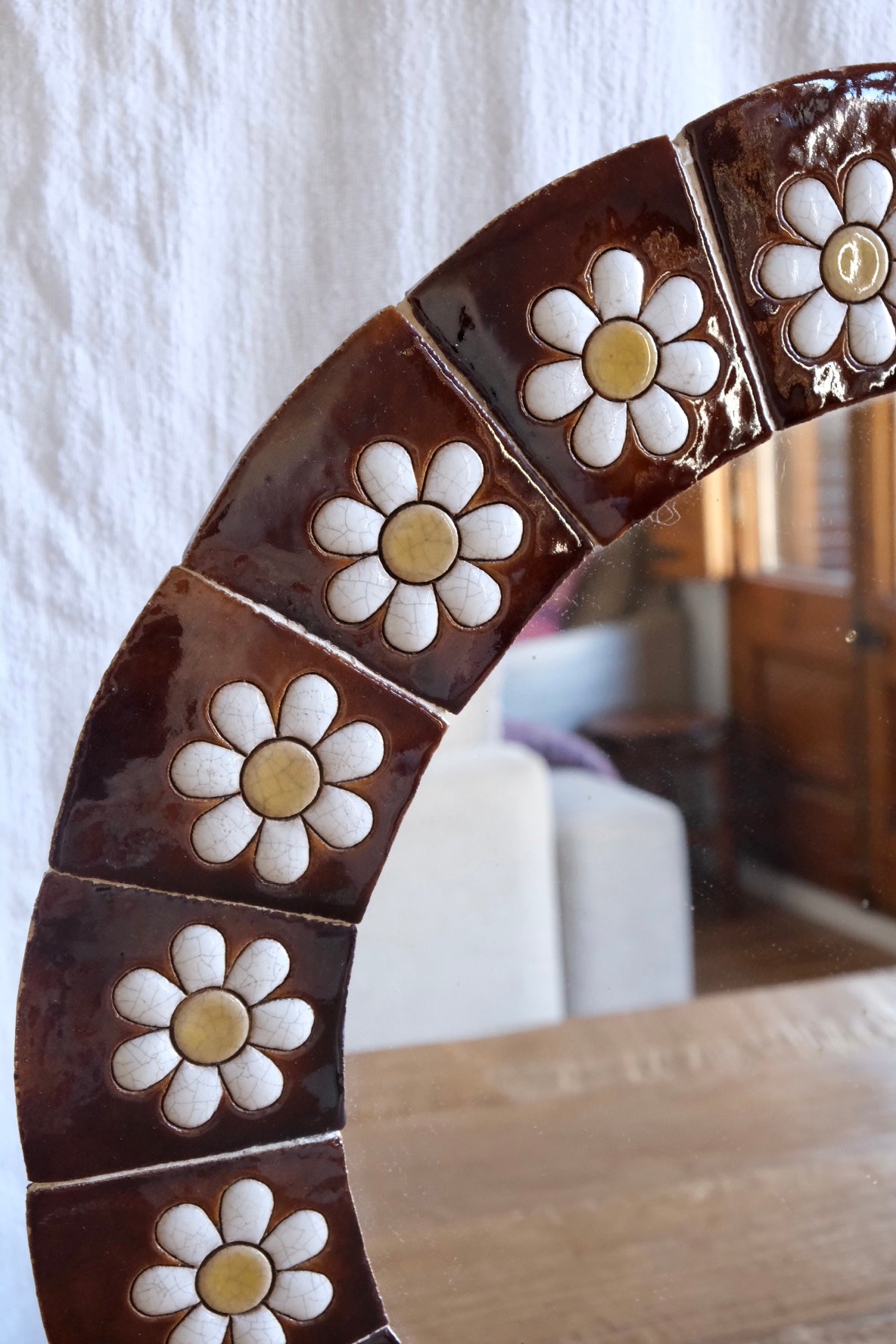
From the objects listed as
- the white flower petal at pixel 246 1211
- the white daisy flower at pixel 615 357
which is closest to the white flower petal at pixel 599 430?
the white daisy flower at pixel 615 357

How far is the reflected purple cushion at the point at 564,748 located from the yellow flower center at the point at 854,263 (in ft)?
0.47

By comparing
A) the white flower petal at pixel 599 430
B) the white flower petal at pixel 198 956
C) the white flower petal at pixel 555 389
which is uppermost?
the white flower petal at pixel 555 389

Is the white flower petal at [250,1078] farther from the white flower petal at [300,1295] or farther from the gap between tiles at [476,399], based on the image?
the gap between tiles at [476,399]

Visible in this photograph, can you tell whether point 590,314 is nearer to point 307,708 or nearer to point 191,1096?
point 307,708

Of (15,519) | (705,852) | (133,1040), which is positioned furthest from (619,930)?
(15,519)

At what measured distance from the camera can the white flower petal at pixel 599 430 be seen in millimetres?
338

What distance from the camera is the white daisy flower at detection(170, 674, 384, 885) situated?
13.2 inches

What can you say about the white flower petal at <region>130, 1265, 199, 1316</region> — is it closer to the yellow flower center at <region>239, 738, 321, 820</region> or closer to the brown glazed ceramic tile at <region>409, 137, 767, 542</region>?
the yellow flower center at <region>239, 738, 321, 820</region>

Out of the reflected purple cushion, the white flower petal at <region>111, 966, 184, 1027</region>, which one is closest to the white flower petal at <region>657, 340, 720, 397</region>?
the reflected purple cushion

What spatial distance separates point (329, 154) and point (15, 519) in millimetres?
165

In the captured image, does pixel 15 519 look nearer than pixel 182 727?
No

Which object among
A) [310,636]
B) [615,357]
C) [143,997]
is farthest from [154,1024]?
[615,357]

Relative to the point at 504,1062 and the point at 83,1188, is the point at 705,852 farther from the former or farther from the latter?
the point at 83,1188

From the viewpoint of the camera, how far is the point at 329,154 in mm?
447
